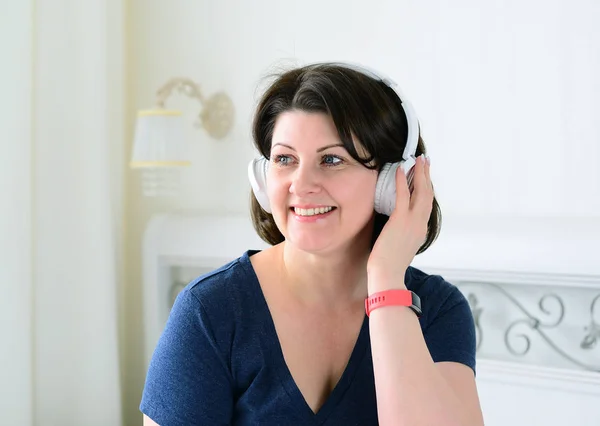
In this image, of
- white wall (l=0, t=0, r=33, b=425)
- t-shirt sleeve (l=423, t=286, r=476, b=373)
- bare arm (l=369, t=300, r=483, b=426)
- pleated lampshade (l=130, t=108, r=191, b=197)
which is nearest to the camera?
bare arm (l=369, t=300, r=483, b=426)

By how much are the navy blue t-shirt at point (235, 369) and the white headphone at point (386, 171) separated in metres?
0.16

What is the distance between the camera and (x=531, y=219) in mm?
1808

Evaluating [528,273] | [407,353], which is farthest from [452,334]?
[528,273]

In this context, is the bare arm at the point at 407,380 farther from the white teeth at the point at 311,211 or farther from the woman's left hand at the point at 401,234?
the white teeth at the point at 311,211

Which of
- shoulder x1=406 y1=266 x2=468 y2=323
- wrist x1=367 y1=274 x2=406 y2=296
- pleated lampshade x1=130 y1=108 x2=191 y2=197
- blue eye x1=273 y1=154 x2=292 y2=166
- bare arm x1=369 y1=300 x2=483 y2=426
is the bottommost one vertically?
bare arm x1=369 y1=300 x2=483 y2=426

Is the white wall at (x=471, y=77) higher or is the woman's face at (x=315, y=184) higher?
the white wall at (x=471, y=77)

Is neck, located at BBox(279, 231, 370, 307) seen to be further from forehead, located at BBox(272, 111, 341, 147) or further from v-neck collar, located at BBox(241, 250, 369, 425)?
forehead, located at BBox(272, 111, 341, 147)

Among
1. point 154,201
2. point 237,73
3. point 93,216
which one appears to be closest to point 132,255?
point 154,201

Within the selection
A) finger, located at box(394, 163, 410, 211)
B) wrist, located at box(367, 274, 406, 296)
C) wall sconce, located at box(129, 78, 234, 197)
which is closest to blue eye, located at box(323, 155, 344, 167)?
finger, located at box(394, 163, 410, 211)

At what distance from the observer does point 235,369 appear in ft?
4.06

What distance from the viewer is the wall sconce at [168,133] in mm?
2281

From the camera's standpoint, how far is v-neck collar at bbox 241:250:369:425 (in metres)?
1.22

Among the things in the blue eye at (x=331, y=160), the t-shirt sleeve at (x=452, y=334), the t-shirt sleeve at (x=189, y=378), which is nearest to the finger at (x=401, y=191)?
the blue eye at (x=331, y=160)

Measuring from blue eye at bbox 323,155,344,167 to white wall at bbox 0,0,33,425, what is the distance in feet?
3.43
